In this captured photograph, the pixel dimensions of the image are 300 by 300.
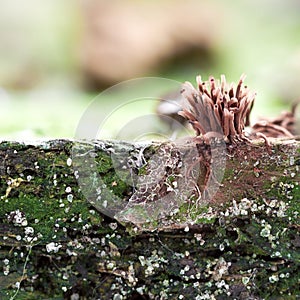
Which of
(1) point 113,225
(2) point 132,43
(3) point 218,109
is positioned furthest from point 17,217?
(2) point 132,43

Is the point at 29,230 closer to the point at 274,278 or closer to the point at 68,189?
the point at 68,189

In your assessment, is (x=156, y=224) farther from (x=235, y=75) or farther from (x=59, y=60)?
(x=59, y=60)

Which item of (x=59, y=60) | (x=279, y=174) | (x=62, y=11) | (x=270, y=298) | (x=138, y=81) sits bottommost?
(x=270, y=298)

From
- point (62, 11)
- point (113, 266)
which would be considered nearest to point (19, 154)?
point (113, 266)

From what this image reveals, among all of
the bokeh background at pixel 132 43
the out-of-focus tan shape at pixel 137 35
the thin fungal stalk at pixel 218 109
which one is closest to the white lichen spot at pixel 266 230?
the thin fungal stalk at pixel 218 109

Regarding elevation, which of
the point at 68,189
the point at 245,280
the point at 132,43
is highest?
the point at 132,43

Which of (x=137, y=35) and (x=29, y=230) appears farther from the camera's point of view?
(x=137, y=35)

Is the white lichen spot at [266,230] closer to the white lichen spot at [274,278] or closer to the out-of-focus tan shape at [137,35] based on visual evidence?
the white lichen spot at [274,278]
